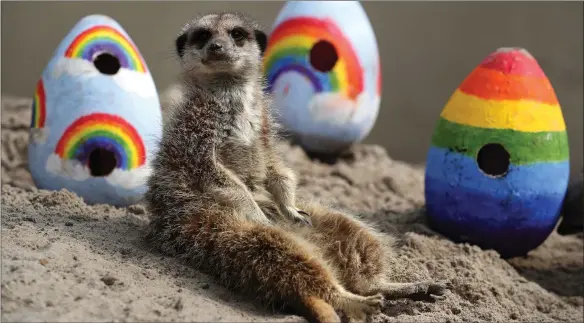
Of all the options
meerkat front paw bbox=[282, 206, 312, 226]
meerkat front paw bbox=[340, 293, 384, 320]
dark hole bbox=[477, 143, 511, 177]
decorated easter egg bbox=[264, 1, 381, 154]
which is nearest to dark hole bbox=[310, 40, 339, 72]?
decorated easter egg bbox=[264, 1, 381, 154]

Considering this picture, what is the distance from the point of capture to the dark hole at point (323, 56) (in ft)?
18.1

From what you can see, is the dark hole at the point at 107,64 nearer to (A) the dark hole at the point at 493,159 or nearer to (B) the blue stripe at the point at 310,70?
(B) the blue stripe at the point at 310,70

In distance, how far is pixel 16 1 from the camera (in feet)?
25.5

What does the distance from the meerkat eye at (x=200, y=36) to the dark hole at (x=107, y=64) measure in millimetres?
1223

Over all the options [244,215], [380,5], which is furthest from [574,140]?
[244,215]

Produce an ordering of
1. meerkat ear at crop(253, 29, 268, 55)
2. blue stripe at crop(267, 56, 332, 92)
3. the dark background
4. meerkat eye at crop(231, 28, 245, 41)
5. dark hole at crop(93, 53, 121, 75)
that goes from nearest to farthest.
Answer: meerkat eye at crop(231, 28, 245, 41)
meerkat ear at crop(253, 29, 268, 55)
dark hole at crop(93, 53, 121, 75)
blue stripe at crop(267, 56, 332, 92)
the dark background

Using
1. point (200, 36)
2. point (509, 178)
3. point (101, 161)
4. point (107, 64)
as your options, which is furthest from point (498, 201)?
point (107, 64)

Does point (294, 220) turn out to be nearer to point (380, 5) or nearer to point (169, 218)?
point (169, 218)

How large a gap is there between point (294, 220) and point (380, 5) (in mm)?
4927

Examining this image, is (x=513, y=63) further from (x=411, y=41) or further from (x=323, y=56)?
(x=411, y=41)

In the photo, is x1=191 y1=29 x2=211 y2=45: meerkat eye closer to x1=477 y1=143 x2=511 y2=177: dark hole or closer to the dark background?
x1=477 y1=143 x2=511 y2=177: dark hole

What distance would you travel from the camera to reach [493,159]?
4293 millimetres

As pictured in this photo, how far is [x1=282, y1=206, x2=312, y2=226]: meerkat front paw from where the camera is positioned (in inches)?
130

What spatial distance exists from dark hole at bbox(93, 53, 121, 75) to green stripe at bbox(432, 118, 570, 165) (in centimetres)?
198
